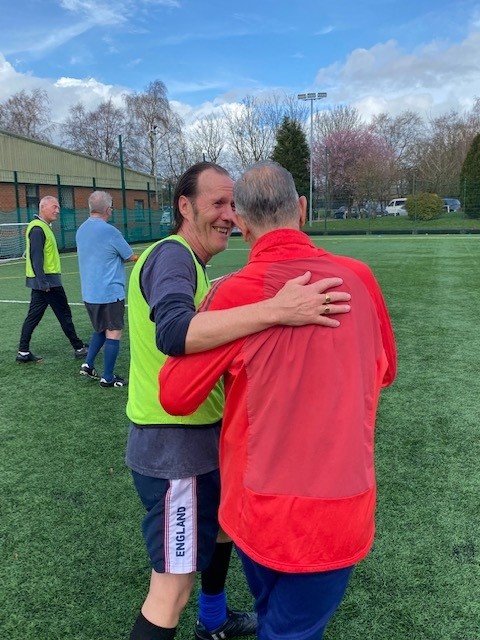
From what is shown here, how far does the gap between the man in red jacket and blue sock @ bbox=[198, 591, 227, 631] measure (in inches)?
31.0

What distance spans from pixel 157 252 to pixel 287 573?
0.99 m

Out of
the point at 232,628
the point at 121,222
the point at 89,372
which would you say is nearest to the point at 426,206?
the point at 121,222

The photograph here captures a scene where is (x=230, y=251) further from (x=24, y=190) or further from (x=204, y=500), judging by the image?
(x=204, y=500)

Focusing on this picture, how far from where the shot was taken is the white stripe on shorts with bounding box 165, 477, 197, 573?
169 cm

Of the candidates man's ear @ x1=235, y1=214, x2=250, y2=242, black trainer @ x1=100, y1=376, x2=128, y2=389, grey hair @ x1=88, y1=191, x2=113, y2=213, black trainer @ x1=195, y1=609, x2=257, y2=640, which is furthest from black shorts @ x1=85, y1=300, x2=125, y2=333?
man's ear @ x1=235, y1=214, x2=250, y2=242

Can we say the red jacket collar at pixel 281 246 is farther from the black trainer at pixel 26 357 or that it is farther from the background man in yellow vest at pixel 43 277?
the black trainer at pixel 26 357

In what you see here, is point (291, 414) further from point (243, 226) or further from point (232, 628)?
point (232, 628)

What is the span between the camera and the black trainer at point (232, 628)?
220cm

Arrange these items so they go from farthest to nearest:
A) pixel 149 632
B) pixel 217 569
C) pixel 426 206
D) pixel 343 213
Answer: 1. pixel 343 213
2. pixel 426 206
3. pixel 217 569
4. pixel 149 632

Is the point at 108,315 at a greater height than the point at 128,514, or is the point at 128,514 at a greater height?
the point at 108,315

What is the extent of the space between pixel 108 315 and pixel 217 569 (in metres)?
3.57

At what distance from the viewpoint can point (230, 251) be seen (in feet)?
66.9

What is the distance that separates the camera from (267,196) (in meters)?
1.35

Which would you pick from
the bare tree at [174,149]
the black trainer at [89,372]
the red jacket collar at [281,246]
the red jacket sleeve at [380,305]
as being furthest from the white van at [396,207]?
the red jacket collar at [281,246]
